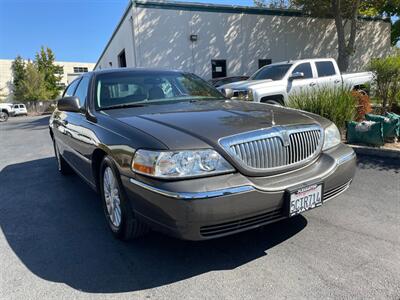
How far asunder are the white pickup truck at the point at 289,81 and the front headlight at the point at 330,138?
4609 millimetres

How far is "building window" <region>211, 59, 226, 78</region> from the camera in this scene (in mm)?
17391

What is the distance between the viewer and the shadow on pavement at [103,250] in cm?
258

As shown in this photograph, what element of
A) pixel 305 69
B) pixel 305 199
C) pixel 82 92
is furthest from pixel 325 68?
pixel 305 199

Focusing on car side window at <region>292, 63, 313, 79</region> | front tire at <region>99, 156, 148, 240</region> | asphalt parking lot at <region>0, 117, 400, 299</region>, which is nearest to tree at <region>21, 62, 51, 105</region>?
car side window at <region>292, 63, 313, 79</region>

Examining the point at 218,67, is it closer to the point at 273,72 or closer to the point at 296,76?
the point at 273,72

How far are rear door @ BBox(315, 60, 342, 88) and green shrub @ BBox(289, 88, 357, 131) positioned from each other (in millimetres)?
3113

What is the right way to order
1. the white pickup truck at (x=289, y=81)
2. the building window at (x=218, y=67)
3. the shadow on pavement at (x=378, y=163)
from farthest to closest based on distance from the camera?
the building window at (x=218, y=67) → the white pickup truck at (x=289, y=81) → the shadow on pavement at (x=378, y=163)

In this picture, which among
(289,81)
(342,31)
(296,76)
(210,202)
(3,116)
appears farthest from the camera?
(3,116)

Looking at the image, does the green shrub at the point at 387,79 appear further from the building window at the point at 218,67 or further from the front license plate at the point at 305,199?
the building window at the point at 218,67

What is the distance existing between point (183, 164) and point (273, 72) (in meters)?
7.86

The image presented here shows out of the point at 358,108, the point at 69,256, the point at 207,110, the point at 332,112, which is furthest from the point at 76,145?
the point at 358,108

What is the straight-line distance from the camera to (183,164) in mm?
2359

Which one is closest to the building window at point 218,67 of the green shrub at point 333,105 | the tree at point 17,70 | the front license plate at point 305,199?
the green shrub at point 333,105

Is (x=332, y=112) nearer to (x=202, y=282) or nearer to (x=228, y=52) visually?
(x=202, y=282)
